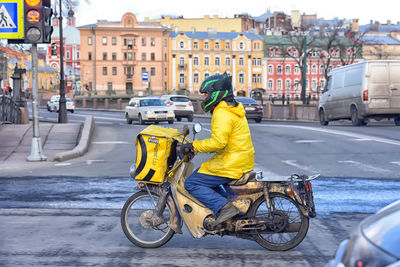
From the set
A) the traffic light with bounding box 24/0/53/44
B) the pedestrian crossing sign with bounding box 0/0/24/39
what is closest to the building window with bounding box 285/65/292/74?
the pedestrian crossing sign with bounding box 0/0/24/39

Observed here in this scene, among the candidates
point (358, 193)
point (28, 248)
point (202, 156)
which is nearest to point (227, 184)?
point (28, 248)

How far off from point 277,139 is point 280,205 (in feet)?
52.1

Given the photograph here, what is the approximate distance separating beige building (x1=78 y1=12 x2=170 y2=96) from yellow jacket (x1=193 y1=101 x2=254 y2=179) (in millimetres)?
115152

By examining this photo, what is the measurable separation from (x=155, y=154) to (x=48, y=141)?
47.1 ft

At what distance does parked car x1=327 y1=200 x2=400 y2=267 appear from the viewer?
2.51 meters

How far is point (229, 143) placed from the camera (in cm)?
574

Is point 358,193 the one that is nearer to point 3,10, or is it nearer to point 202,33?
point 3,10

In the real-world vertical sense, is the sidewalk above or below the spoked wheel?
below

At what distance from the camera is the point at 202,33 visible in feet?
403

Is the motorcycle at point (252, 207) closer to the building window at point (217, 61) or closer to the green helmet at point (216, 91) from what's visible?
the green helmet at point (216, 91)

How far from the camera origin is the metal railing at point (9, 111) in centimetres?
2614

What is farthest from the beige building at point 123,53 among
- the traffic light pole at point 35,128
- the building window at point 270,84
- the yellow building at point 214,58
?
the traffic light pole at point 35,128

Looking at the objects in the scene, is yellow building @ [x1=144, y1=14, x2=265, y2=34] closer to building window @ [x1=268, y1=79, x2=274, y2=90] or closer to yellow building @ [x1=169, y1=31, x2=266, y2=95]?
yellow building @ [x1=169, y1=31, x2=266, y2=95]

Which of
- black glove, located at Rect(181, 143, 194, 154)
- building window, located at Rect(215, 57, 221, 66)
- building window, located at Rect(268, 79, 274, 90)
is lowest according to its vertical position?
black glove, located at Rect(181, 143, 194, 154)
